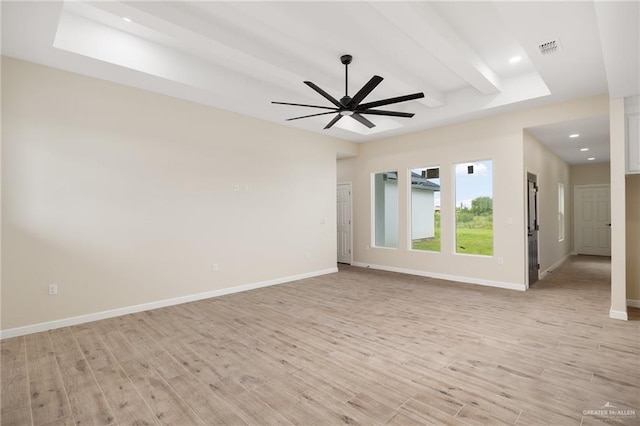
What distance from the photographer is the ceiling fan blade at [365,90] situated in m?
3.32

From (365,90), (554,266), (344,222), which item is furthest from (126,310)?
(554,266)

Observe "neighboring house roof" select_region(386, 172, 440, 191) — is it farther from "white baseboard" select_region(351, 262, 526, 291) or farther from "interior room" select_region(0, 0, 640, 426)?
"white baseboard" select_region(351, 262, 526, 291)

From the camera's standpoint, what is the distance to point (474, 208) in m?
6.12

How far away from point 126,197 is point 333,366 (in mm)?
3443

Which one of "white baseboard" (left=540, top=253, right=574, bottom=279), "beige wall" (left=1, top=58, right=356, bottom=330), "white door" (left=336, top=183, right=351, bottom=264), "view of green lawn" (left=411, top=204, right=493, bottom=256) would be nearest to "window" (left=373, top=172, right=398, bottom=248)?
"white door" (left=336, top=183, right=351, bottom=264)

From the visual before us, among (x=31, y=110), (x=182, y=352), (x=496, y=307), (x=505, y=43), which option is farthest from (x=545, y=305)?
(x=31, y=110)

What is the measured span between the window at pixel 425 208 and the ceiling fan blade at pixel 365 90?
326 cm

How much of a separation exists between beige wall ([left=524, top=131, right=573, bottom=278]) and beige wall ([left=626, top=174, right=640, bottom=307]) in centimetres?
143

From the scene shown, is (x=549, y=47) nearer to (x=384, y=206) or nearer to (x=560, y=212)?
(x=384, y=206)

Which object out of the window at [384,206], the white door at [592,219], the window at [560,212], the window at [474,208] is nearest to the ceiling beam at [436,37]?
the window at [474,208]

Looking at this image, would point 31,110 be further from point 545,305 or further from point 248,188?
point 545,305

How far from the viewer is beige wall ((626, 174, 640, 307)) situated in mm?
4387

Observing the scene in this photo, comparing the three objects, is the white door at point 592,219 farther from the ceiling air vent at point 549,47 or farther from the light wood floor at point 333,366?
the ceiling air vent at point 549,47

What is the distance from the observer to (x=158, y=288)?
4512 millimetres
